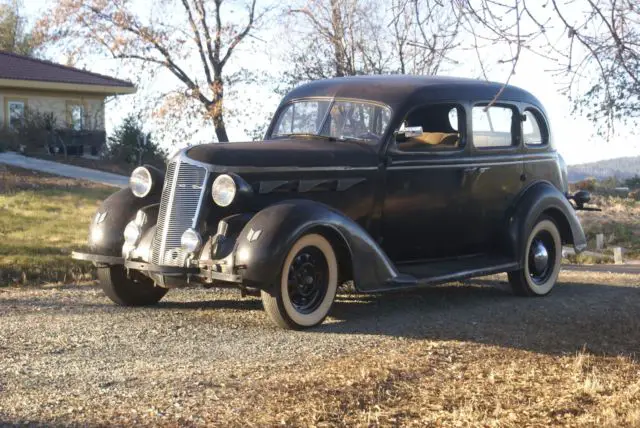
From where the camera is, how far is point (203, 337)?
674cm

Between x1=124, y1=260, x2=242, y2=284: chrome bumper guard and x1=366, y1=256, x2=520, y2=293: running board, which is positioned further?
x1=366, y1=256, x2=520, y2=293: running board

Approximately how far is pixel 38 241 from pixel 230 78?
2129 centimetres

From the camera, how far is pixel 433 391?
5.48m

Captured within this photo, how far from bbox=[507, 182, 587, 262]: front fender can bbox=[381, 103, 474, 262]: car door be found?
0.48 m

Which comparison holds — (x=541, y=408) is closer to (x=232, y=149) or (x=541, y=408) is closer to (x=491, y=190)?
(x=232, y=149)

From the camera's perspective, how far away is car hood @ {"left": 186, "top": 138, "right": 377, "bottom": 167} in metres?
7.25

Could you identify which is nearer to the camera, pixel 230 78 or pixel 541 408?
pixel 541 408

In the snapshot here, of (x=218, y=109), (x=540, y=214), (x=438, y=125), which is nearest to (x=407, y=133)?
(x=438, y=125)

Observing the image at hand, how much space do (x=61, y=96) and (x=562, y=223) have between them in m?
28.2

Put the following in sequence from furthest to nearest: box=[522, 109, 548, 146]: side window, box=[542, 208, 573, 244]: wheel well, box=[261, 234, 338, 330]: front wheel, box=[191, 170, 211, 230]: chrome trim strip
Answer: box=[522, 109, 548, 146]: side window
box=[542, 208, 573, 244]: wheel well
box=[191, 170, 211, 230]: chrome trim strip
box=[261, 234, 338, 330]: front wheel

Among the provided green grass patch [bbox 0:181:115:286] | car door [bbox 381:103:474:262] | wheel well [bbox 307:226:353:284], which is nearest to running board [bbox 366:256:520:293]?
car door [bbox 381:103:474:262]

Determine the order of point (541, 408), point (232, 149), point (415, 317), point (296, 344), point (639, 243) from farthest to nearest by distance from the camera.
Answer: point (639, 243)
point (415, 317)
point (232, 149)
point (296, 344)
point (541, 408)

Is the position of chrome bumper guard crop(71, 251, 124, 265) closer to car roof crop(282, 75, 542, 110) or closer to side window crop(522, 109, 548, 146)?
car roof crop(282, 75, 542, 110)

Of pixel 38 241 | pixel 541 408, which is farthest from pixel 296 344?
pixel 38 241
